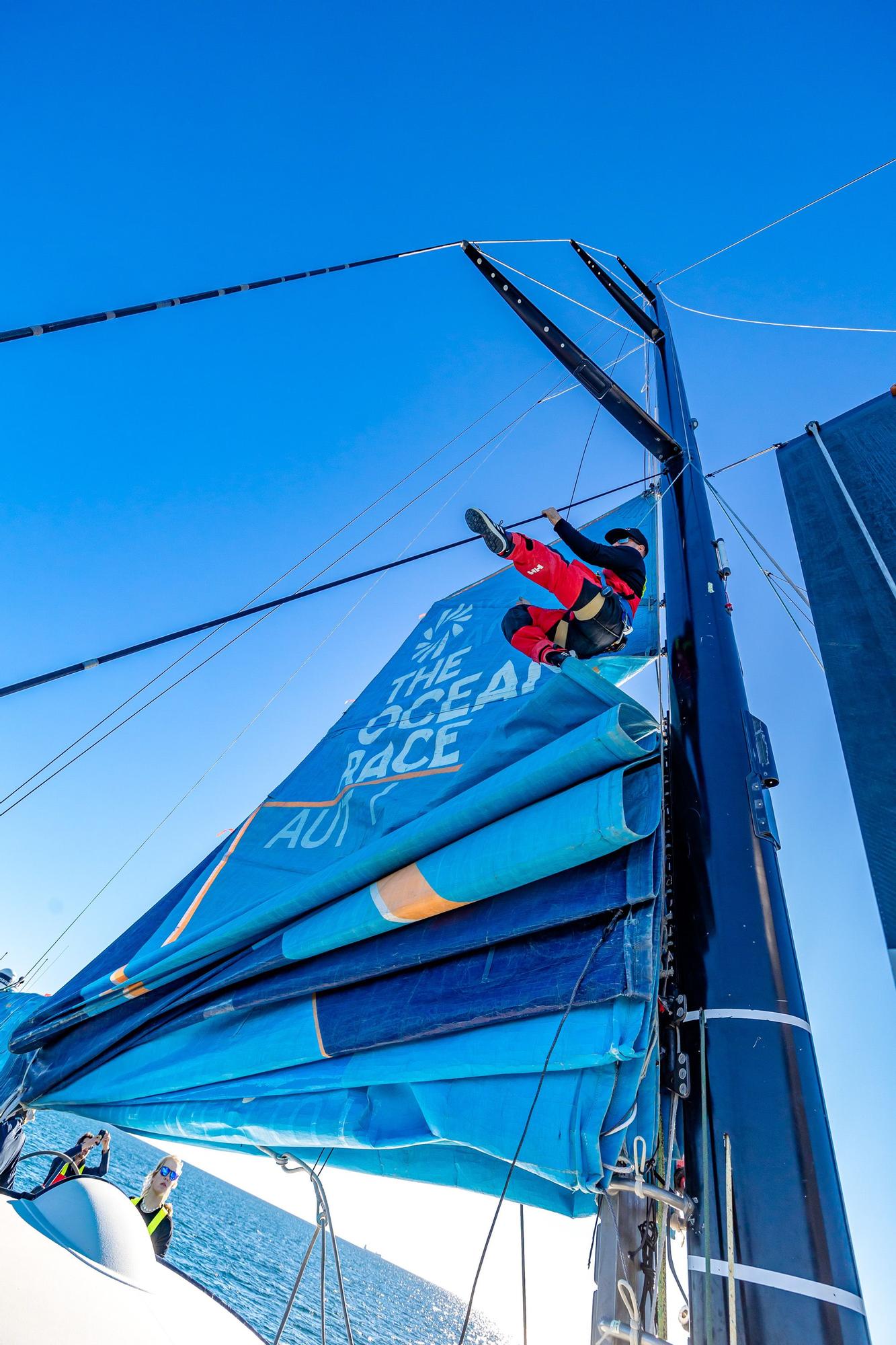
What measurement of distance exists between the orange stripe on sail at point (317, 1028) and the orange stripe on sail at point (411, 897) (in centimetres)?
47

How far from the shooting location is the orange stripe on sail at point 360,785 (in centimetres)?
355

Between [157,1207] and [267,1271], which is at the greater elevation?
[157,1207]

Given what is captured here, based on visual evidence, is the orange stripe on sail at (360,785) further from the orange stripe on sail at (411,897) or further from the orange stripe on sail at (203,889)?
the orange stripe on sail at (411,897)

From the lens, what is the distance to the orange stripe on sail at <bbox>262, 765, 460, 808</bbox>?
11.7 ft

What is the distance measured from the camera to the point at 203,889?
3.85 metres

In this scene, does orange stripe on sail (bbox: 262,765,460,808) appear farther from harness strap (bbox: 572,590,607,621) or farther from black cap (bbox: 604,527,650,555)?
black cap (bbox: 604,527,650,555)

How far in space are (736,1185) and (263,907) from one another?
6.05 ft

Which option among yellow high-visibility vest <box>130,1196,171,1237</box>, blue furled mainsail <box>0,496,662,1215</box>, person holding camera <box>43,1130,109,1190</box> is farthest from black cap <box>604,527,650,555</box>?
yellow high-visibility vest <box>130,1196,171,1237</box>

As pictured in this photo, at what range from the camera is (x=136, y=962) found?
3.08 meters

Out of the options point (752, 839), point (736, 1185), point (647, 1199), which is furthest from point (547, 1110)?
point (752, 839)

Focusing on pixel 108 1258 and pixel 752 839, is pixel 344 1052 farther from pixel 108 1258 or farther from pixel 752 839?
pixel 752 839

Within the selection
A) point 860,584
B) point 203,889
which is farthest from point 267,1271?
point 860,584

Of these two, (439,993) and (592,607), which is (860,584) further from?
(439,993)

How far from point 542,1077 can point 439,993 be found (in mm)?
577
